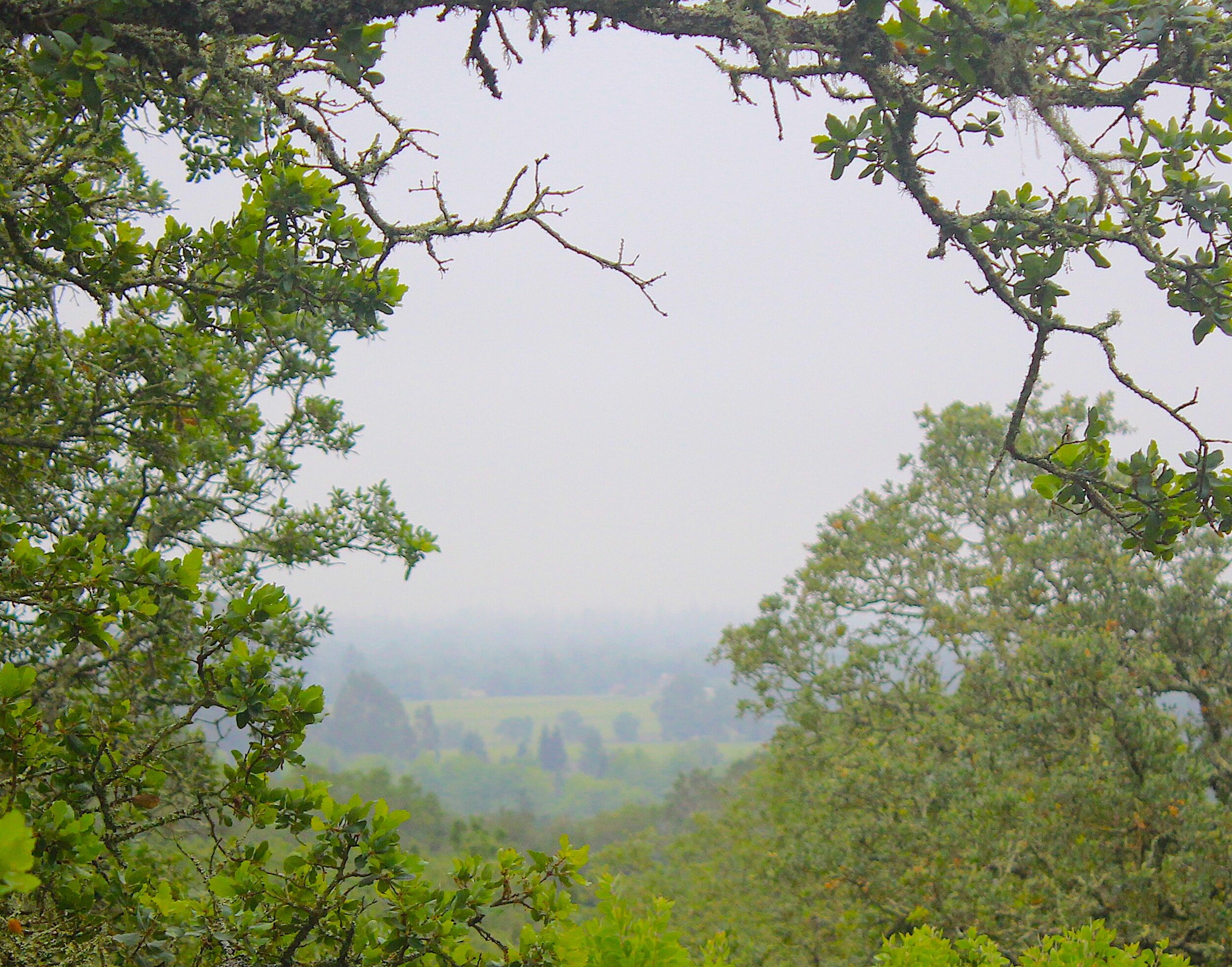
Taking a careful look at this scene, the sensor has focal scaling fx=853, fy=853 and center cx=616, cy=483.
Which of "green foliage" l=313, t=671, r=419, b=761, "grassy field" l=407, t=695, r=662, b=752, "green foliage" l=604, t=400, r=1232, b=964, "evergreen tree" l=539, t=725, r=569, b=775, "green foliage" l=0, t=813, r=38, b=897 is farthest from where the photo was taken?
"grassy field" l=407, t=695, r=662, b=752

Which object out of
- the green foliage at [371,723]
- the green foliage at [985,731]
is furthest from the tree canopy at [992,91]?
the green foliage at [371,723]

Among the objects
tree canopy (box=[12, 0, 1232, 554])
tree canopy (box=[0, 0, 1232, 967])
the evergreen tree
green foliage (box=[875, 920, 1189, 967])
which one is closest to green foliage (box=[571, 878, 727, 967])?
tree canopy (box=[0, 0, 1232, 967])

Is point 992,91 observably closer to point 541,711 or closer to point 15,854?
point 15,854

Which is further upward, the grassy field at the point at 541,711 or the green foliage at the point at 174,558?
the grassy field at the point at 541,711

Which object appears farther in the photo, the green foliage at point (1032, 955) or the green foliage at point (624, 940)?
the green foliage at point (1032, 955)

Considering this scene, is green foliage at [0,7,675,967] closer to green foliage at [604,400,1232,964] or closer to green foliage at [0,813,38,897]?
green foliage at [0,813,38,897]

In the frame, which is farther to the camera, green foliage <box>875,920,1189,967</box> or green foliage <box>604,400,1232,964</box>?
green foliage <box>604,400,1232,964</box>

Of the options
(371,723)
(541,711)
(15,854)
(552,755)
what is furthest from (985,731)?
(541,711)

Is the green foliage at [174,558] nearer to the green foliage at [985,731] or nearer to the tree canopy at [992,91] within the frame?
the tree canopy at [992,91]

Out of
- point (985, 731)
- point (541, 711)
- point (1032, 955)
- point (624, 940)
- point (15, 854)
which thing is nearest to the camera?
point (15, 854)

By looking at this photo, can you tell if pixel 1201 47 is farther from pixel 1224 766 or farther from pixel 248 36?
pixel 1224 766

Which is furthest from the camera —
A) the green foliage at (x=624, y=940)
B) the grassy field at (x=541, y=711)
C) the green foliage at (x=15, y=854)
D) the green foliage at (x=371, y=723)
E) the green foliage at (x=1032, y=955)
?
the grassy field at (x=541, y=711)

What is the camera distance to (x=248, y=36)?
3240 mm

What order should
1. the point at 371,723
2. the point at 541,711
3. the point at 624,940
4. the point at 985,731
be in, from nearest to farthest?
the point at 624,940, the point at 985,731, the point at 371,723, the point at 541,711
